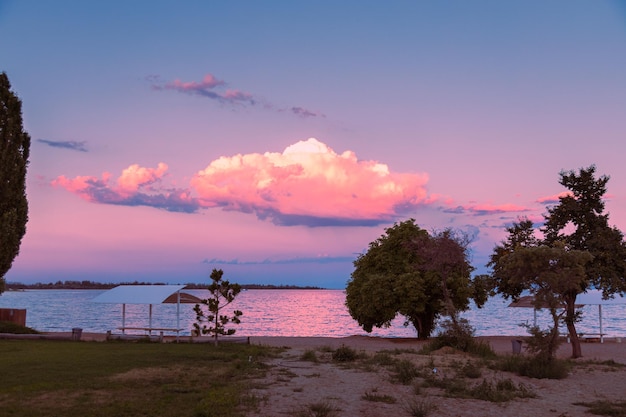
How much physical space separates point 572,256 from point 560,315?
181cm

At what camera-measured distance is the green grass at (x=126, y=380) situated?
35.1 ft

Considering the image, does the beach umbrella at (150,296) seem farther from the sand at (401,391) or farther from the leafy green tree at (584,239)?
the leafy green tree at (584,239)

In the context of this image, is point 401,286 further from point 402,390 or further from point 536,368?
point 402,390

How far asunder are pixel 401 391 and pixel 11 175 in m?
24.7

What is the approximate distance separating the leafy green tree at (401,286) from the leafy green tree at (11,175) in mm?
18308

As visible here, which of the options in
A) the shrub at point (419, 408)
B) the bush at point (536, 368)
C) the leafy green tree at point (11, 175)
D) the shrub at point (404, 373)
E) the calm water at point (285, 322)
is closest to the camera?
the shrub at point (419, 408)

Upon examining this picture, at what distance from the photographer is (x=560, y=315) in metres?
17.2

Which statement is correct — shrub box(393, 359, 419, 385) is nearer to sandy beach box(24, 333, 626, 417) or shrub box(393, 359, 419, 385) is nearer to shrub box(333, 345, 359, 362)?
sandy beach box(24, 333, 626, 417)

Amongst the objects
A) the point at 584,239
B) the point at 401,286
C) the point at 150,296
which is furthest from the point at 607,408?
the point at 150,296

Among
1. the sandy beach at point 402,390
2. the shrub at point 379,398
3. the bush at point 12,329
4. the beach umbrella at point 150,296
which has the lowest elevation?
the bush at point 12,329

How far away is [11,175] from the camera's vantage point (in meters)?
30.0

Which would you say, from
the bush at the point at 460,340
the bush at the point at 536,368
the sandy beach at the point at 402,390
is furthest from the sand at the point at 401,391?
the bush at the point at 460,340

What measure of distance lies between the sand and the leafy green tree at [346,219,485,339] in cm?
1155

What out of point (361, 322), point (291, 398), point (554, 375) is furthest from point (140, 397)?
point (361, 322)
